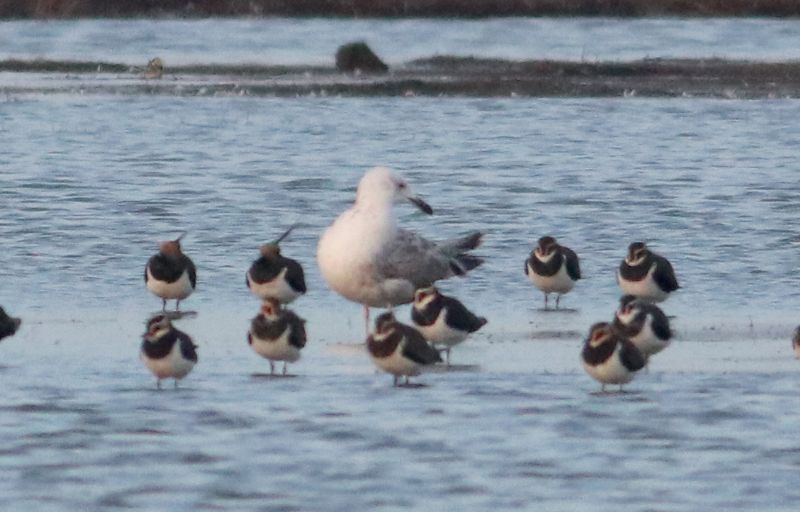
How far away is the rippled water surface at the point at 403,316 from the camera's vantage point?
10344 millimetres

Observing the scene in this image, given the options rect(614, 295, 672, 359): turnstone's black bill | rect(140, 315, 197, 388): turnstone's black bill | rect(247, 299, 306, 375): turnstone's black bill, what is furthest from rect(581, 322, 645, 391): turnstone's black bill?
rect(140, 315, 197, 388): turnstone's black bill

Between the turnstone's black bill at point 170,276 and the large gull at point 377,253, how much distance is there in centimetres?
98

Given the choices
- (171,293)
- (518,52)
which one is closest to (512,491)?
(171,293)

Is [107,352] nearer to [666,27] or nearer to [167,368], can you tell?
[167,368]

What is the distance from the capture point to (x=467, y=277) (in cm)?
1738

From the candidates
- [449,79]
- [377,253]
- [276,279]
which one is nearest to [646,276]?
[377,253]

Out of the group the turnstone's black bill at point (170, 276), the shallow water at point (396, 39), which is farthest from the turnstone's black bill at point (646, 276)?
the shallow water at point (396, 39)

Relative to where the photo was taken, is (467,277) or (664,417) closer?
(664,417)

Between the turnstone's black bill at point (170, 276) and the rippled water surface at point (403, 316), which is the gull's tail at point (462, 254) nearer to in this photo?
the rippled water surface at point (403, 316)

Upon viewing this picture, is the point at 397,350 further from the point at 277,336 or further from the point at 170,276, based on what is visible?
the point at 170,276

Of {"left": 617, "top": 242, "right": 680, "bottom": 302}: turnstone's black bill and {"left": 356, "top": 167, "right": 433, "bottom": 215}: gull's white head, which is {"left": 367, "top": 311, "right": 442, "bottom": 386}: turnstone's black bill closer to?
{"left": 356, "top": 167, "right": 433, "bottom": 215}: gull's white head

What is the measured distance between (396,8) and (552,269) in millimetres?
45396

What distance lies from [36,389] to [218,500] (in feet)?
9.14

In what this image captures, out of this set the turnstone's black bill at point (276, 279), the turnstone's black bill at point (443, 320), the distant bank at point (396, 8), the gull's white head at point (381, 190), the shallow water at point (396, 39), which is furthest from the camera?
the distant bank at point (396, 8)
